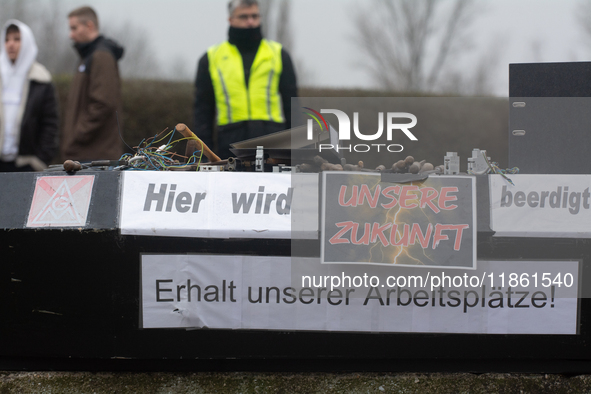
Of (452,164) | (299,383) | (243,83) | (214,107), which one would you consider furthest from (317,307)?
(214,107)

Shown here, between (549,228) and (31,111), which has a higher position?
(31,111)

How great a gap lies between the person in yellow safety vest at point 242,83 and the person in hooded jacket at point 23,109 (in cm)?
171

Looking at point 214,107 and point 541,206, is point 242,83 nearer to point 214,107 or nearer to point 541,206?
point 214,107

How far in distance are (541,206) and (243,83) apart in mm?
2175

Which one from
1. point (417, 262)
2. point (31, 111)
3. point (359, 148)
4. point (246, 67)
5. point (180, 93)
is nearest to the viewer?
point (417, 262)

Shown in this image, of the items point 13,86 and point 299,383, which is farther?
point 13,86

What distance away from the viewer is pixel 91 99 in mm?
3906

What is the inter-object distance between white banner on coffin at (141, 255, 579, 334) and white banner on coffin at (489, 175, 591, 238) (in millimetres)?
148

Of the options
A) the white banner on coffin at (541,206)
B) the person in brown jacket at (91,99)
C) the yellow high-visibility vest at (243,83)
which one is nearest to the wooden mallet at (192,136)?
the yellow high-visibility vest at (243,83)

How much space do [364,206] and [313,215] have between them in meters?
0.21

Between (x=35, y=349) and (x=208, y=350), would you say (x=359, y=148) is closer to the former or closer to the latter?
(x=208, y=350)

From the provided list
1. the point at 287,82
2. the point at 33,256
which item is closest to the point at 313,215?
the point at 33,256

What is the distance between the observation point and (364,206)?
2.09 m

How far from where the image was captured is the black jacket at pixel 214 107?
364 cm
